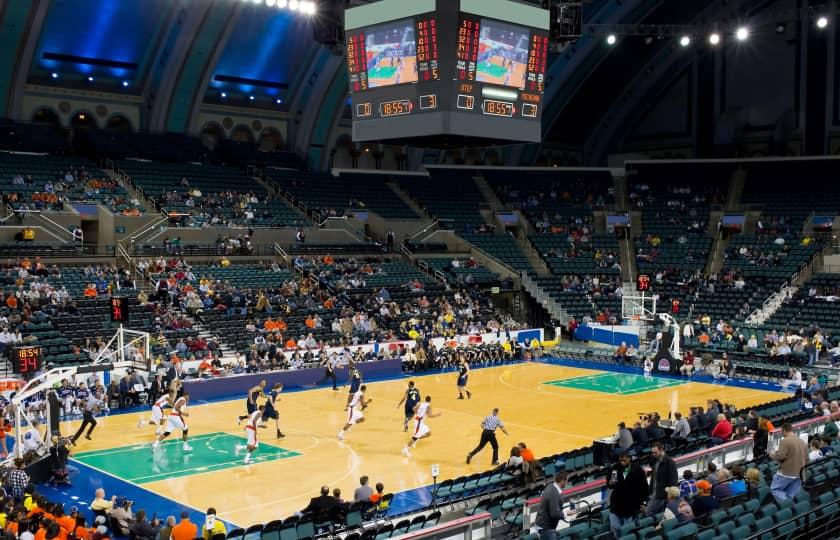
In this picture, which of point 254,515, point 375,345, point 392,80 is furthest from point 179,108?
point 254,515

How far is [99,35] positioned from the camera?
44.1 m

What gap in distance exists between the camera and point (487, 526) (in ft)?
46.5

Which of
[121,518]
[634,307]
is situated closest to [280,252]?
[634,307]

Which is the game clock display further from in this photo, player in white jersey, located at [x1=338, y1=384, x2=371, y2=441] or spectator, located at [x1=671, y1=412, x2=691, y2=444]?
spectator, located at [x1=671, y1=412, x2=691, y2=444]

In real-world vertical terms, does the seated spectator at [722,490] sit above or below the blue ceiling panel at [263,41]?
below

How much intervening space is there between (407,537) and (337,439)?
11623 millimetres

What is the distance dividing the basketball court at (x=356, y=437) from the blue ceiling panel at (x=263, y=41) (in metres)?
20.8

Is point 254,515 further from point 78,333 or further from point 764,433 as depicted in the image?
point 78,333

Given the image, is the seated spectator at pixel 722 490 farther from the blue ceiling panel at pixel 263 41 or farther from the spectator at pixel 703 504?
the blue ceiling panel at pixel 263 41

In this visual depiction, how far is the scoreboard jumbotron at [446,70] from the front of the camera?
21047 mm

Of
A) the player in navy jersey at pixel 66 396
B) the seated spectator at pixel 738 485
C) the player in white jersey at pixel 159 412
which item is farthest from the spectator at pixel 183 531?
the player in navy jersey at pixel 66 396

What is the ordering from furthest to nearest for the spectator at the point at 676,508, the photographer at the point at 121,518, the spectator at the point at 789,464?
the photographer at the point at 121,518 < the spectator at the point at 789,464 < the spectator at the point at 676,508

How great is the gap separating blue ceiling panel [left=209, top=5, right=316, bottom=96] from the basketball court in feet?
68.2

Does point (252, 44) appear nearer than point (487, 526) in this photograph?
No
